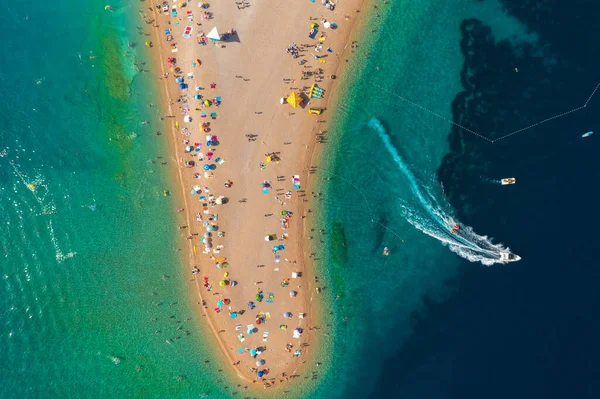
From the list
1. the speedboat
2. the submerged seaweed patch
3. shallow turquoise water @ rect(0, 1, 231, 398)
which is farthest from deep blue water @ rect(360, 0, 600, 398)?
shallow turquoise water @ rect(0, 1, 231, 398)

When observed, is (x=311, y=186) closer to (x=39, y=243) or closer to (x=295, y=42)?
(x=295, y=42)

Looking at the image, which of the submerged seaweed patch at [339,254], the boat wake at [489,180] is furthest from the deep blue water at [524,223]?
the submerged seaweed patch at [339,254]

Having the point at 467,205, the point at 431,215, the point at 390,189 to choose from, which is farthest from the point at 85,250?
the point at 467,205

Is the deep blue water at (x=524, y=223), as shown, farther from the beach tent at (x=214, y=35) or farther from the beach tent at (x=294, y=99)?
the beach tent at (x=214, y=35)

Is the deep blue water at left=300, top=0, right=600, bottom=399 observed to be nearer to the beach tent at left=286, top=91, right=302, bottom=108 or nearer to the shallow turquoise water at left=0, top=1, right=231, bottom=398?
the beach tent at left=286, top=91, right=302, bottom=108

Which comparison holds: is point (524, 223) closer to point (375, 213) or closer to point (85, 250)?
point (375, 213)

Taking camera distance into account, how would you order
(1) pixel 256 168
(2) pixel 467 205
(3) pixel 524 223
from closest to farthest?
(3) pixel 524 223
(2) pixel 467 205
(1) pixel 256 168
